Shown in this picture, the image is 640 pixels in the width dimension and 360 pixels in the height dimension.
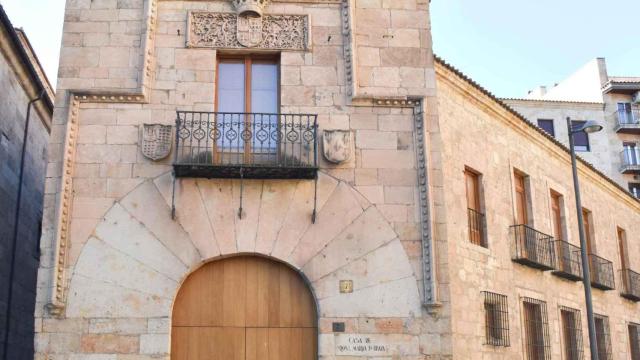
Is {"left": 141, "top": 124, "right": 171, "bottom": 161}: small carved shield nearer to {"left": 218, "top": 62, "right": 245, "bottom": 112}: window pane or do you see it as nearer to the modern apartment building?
{"left": 218, "top": 62, "right": 245, "bottom": 112}: window pane

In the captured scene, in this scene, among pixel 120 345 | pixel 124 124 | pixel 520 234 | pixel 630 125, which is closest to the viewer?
pixel 120 345

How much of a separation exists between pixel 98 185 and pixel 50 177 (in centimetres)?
66

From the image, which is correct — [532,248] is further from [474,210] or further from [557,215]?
[557,215]

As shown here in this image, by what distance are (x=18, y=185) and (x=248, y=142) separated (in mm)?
7761

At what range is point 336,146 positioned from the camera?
36.4 feet

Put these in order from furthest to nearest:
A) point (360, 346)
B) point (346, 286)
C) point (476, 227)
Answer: point (476, 227), point (346, 286), point (360, 346)

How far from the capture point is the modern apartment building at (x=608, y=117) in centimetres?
3628

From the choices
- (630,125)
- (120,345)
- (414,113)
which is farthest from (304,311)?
(630,125)

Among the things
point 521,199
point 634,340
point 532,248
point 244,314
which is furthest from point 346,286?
point 634,340

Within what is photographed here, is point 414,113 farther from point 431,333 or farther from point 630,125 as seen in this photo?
point 630,125

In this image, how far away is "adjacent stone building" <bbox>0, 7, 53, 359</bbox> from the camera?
15.4 meters

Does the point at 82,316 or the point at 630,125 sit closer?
the point at 82,316

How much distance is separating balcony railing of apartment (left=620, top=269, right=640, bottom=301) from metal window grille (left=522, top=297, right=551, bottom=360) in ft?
18.4

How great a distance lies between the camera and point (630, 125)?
37969 mm
